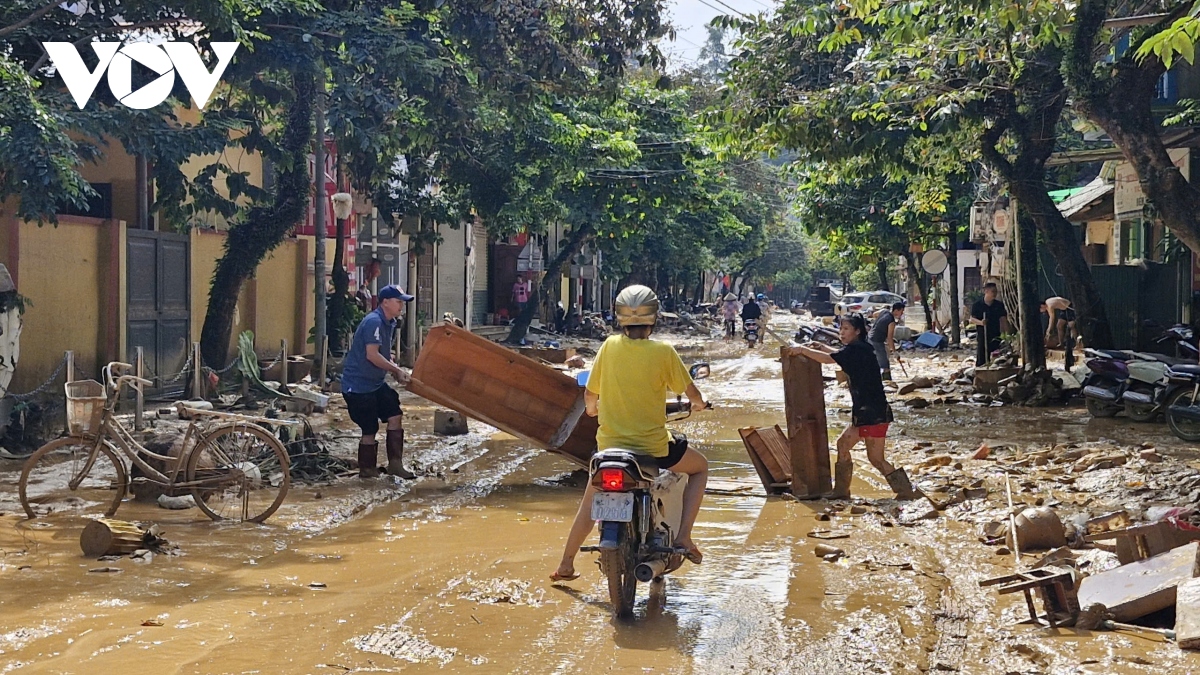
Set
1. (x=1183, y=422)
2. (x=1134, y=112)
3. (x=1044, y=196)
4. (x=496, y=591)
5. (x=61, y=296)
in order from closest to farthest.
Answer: (x=496, y=591), (x=1134, y=112), (x=1183, y=422), (x=61, y=296), (x=1044, y=196)

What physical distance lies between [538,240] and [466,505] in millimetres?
34903

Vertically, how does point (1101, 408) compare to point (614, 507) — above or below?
below

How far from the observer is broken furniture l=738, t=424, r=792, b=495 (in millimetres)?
9922

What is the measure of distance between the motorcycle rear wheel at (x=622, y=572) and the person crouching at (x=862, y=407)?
3623 mm

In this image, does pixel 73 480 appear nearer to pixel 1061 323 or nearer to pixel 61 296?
pixel 61 296

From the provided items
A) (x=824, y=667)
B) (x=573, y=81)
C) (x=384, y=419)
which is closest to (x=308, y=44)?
(x=573, y=81)

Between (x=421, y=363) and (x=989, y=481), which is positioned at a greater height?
(x=421, y=363)

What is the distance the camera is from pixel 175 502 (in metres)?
8.82

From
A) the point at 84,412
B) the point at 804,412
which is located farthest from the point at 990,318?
the point at 84,412

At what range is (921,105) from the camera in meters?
13.3

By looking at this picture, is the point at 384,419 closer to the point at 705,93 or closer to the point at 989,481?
the point at 989,481

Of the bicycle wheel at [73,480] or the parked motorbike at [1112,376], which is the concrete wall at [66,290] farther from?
the parked motorbike at [1112,376]

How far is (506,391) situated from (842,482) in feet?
9.18

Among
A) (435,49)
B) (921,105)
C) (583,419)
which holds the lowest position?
(583,419)
